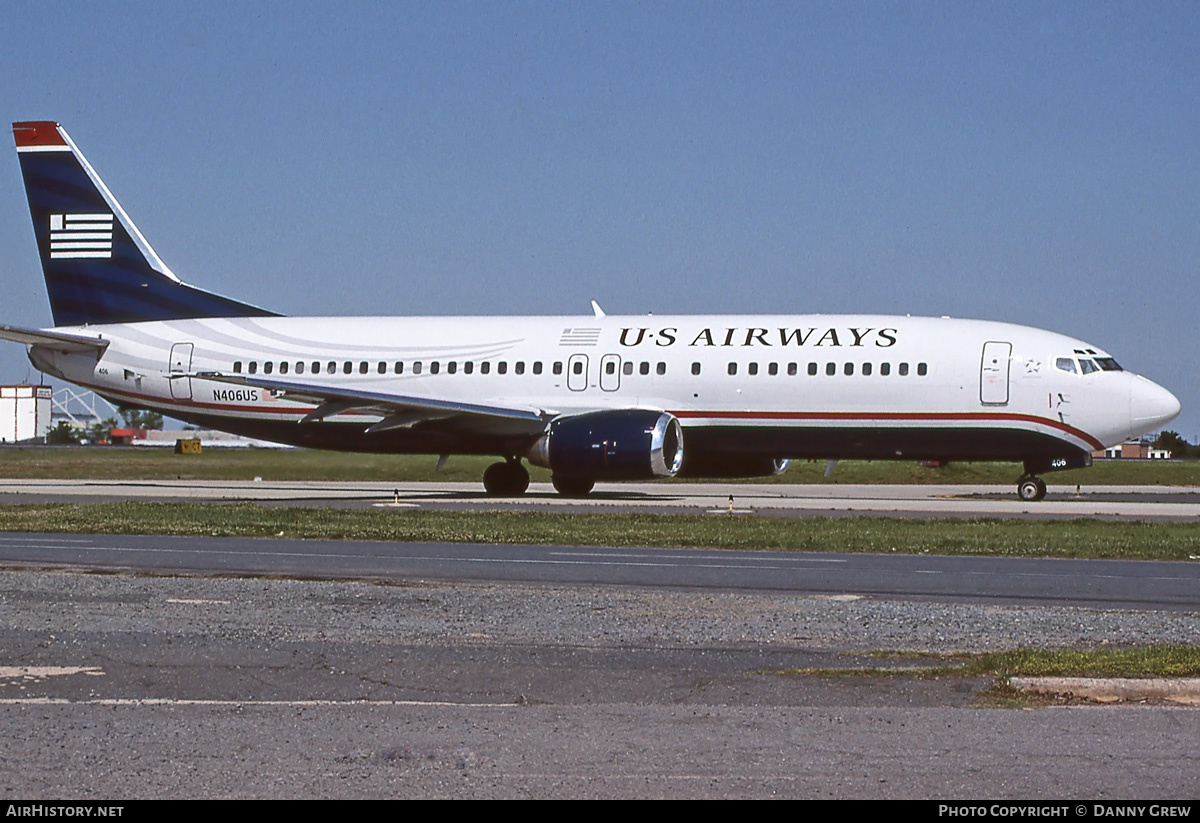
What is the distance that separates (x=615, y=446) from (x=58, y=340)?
593 inches

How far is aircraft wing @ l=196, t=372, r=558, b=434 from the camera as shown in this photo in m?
30.2

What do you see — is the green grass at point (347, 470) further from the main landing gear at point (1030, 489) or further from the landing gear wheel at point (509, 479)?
the main landing gear at point (1030, 489)

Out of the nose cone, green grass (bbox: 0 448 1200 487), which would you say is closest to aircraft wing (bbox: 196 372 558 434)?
green grass (bbox: 0 448 1200 487)

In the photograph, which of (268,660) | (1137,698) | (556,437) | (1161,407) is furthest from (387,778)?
(1161,407)

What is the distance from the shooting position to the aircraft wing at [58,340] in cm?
3431

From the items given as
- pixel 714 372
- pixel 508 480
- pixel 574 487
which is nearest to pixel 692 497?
pixel 574 487

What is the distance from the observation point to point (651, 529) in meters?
21.6

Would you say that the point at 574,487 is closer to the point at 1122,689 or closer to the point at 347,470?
the point at 347,470

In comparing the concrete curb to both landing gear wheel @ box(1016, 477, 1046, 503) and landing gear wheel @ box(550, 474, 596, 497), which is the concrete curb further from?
landing gear wheel @ box(550, 474, 596, 497)

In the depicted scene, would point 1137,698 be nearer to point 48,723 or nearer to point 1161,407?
point 48,723

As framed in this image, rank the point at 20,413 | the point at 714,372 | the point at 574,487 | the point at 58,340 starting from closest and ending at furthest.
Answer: the point at 714,372, the point at 574,487, the point at 58,340, the point at 20,413

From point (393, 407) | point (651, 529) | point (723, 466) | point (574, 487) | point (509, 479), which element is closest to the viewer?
point (651, 529)
